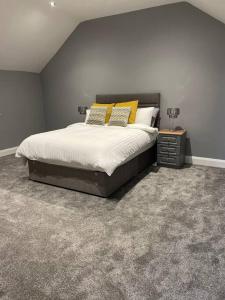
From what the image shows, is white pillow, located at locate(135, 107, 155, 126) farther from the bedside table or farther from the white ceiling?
the white ceiling

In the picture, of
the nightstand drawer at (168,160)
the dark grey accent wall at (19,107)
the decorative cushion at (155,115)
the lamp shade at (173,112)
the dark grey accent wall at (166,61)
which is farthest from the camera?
the dark grey accent wall at (19,107)

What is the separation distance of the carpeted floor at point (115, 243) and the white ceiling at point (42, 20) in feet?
8.26

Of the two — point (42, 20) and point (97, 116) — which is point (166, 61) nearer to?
point (97, 116)

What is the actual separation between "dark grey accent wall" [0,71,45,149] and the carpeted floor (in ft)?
7.11

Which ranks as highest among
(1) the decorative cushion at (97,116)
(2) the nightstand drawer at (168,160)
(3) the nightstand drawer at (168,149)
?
(1) the decorative cushion at (97,116)

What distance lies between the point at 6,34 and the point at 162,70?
9.03 feet

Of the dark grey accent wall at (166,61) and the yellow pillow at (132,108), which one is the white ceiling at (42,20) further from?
the yellow pillow at (132,108)

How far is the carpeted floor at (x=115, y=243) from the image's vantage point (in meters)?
1.59

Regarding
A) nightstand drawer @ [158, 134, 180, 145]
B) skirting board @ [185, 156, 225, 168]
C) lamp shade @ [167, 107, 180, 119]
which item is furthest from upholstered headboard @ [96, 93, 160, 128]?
skirting board @ [185, 156, 225, 168]

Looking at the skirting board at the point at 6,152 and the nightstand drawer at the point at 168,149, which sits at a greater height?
the nightstand drawer at the point at 168,149

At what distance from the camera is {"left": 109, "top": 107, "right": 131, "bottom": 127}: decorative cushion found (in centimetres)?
399

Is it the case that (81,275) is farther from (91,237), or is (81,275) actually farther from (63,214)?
(63,214)

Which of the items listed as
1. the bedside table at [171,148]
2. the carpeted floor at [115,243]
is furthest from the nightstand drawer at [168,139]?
the carpeted floor at [115,243]

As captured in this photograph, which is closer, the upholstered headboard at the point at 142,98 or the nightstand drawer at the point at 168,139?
the nightstand drawer at the point at 168,139
